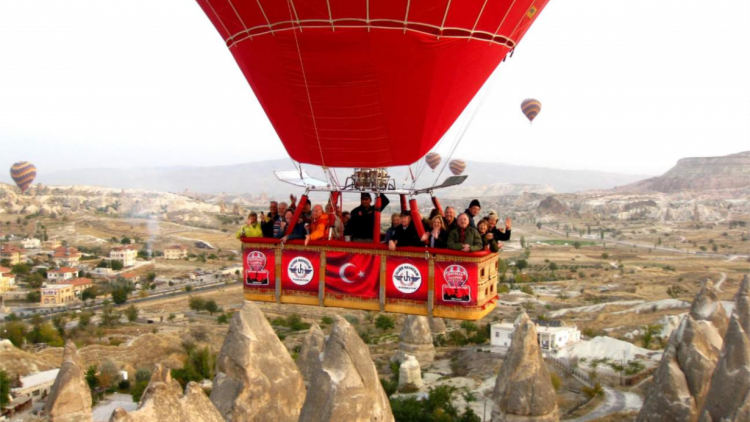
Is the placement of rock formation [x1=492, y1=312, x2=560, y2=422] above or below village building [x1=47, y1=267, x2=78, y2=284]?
above

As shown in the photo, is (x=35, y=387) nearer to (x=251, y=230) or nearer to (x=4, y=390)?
(x=4, y=390)

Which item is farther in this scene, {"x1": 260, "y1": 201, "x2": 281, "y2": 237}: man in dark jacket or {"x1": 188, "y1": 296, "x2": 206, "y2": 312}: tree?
{"x1": 188, "y1": 296, "x2": 206, "y2": 312}: tree

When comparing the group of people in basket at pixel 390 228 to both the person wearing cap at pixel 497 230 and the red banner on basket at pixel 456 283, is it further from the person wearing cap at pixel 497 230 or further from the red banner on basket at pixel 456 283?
the red banner on basket at pixel 456 283

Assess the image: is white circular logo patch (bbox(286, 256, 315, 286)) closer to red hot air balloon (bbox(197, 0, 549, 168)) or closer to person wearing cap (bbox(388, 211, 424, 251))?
person wearing cap (bbox(388, 211, 424, 251))

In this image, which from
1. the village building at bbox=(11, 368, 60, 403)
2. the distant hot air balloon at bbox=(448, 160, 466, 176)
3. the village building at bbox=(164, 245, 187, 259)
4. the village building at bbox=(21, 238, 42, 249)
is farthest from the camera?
the village building at bbox=(21, 238, 42, 249)

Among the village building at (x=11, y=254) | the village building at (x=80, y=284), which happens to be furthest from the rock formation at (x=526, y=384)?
the village building at (x=11, y=254)

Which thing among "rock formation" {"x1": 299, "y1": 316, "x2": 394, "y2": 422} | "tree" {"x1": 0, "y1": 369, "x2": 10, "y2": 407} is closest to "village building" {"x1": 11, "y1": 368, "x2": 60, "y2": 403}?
"tree" {"x1": 0, "y1": 369, "x2": 10, "y2": 407}

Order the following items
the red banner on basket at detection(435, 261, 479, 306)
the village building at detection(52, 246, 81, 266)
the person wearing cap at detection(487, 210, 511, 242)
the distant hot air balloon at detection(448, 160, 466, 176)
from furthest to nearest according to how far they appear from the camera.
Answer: the village building at detection(52, 246, 81, 266)
the distant hot air balloon at detection(448, 160, 466, 176)
the person wearing cap at detection(487, 210, 511, 242)
the red banner on basket at detection(435, 261, 479, 306)
